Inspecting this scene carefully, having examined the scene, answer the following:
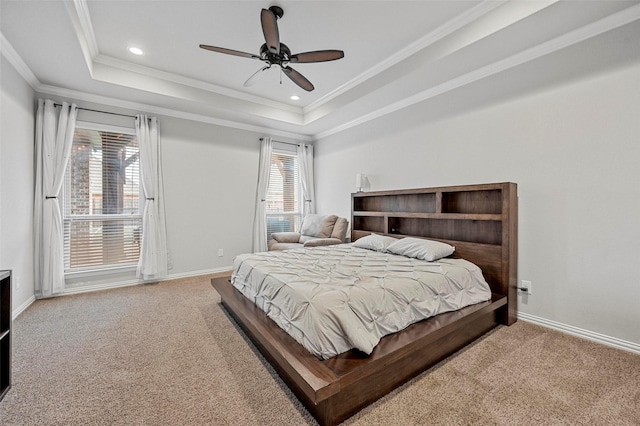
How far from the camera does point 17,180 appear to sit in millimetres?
2938

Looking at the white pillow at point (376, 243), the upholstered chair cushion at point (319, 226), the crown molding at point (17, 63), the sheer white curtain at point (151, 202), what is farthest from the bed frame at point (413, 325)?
the crown molding at point (17, 63)

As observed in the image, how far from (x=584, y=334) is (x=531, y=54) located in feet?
8.60

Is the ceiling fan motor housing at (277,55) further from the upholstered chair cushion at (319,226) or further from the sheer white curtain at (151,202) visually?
the upholstered chair cushion at (319,226)

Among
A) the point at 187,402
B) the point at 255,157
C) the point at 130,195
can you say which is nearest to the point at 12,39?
the point at 130,195

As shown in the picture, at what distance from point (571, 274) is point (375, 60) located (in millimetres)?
3018

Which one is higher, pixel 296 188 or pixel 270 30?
pixel 270 30

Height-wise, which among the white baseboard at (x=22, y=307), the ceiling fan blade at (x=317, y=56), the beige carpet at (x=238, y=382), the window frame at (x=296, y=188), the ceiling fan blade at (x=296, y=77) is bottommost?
the beige carpet at (x=238, y=382)

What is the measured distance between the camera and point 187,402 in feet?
5.32

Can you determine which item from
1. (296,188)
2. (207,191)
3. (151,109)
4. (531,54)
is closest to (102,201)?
(207,191)

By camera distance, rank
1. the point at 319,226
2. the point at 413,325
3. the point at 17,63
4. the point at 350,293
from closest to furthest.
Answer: the point at 350,293 → the point at 413,325 → the point at 17,63 → the point at 319,226

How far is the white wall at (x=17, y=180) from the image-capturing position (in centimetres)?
264

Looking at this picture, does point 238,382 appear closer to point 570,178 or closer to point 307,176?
point 570,178

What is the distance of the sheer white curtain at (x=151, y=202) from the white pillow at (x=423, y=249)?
3.40 m

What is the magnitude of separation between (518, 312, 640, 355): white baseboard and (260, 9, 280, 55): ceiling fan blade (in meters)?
3.46
